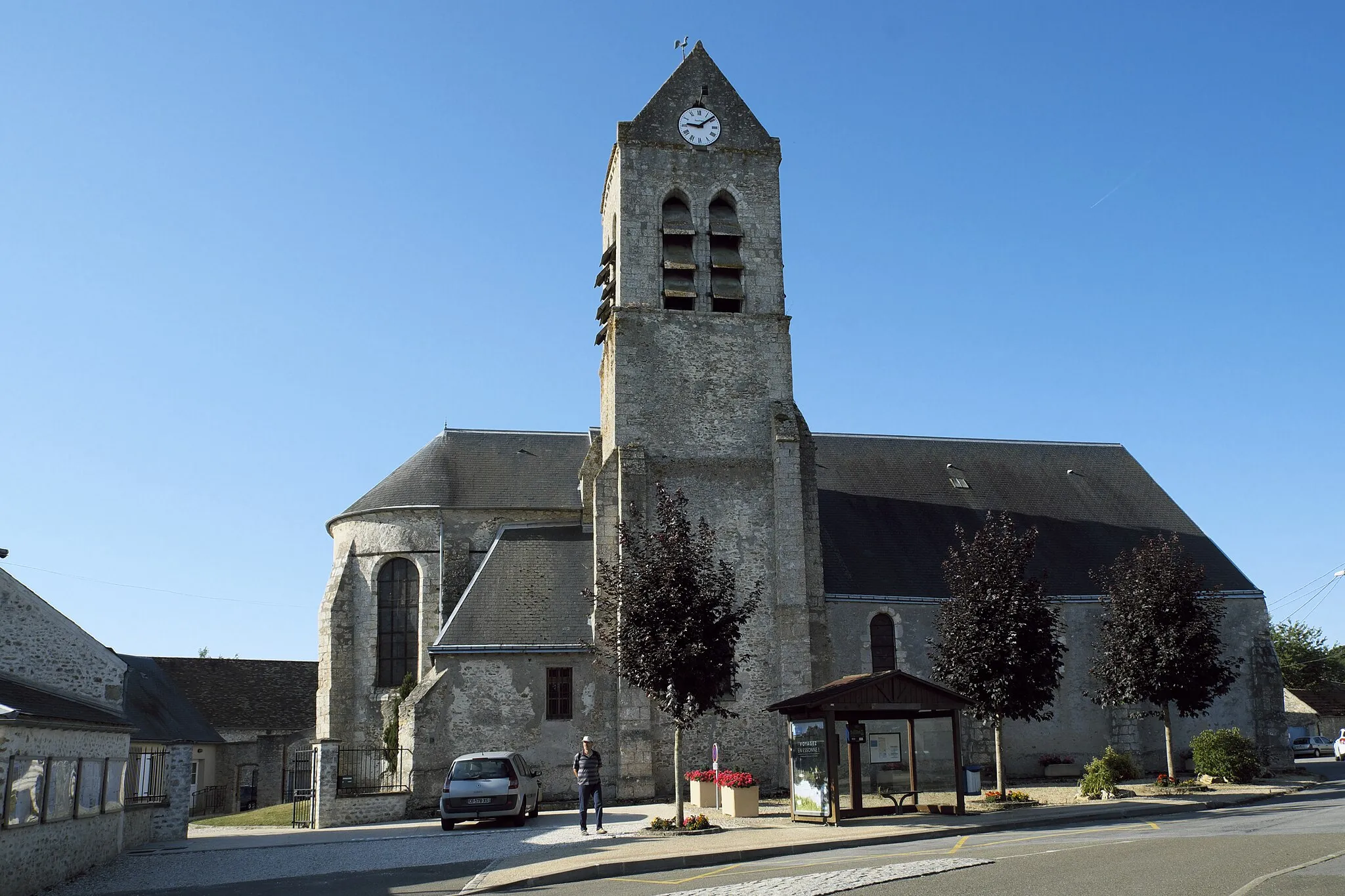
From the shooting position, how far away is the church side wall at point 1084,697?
2653 centimetres

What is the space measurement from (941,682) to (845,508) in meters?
6.86

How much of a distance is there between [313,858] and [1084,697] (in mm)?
19231

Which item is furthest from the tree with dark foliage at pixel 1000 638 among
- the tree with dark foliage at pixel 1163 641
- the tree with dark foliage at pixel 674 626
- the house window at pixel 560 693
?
the house window at pixel 560 693

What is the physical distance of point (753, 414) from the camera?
84.4 ft

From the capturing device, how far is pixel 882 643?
26922mm

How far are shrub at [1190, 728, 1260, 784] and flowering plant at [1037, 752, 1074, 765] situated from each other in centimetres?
367

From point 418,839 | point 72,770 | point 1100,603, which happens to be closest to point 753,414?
point 1100,603

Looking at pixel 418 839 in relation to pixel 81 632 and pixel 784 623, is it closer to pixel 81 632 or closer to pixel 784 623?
pixel 81 632

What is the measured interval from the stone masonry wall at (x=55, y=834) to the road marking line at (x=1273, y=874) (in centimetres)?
1210

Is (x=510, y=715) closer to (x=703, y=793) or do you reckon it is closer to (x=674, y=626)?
(x=703, y=793)

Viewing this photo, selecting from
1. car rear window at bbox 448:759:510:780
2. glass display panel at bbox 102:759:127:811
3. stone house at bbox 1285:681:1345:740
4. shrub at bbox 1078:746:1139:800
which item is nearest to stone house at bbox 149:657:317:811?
car rear window at bbox 448:759:510:780

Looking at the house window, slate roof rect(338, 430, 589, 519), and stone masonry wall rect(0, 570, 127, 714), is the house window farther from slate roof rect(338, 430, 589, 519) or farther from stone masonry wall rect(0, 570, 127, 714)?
stone masonry wall rect(0, 570, 127, 714)

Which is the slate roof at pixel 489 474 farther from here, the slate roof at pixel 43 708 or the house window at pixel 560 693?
the slate roof at pixel 43 708

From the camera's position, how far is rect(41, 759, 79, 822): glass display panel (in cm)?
1344
